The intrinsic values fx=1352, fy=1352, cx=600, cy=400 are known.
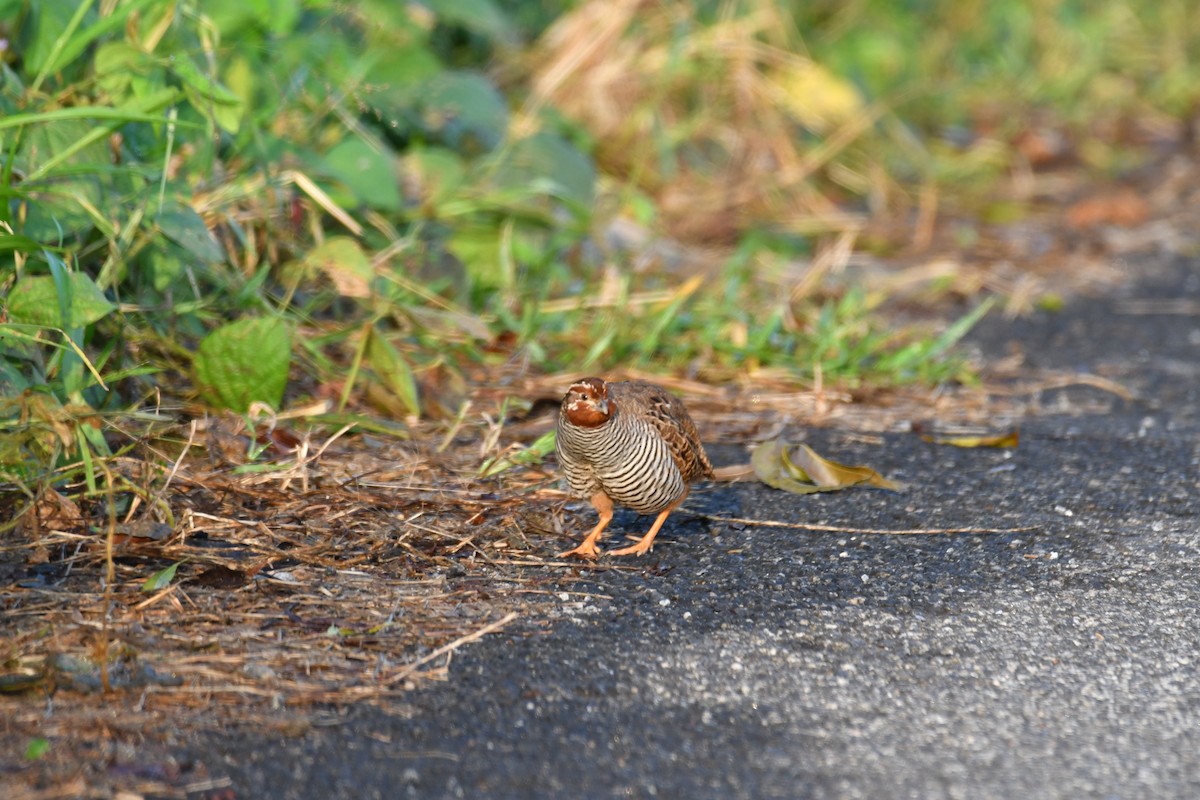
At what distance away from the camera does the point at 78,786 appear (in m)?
2.28

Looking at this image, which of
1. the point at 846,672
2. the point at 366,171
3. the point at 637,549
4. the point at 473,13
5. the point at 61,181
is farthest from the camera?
the point at 473,13

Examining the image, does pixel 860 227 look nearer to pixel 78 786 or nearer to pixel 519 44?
pixel 519 44

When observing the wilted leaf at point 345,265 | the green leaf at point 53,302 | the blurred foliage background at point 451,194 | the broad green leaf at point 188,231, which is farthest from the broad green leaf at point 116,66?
the green leaf at point 53,302

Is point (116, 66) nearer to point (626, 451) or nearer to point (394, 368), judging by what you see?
point (394, 368)

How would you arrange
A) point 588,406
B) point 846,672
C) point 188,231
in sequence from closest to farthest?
point 846,672 < point 588,406 < point 188,231

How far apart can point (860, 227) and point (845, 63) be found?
1.75 metres

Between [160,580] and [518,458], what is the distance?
3.90ft

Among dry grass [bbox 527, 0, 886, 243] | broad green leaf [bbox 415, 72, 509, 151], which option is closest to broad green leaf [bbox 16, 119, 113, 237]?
broad green leaf [bbox 415, 72, 509, 151]

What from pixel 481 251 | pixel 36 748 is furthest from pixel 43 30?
pixel 36 748

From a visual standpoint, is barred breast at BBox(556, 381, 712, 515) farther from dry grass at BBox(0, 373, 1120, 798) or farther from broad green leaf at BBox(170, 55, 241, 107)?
broad green leaf at BBox(170, 55, 241, 107)

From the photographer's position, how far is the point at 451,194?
543cm

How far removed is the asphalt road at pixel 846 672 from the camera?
242cm

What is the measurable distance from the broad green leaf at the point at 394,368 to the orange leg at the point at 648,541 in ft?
3.35

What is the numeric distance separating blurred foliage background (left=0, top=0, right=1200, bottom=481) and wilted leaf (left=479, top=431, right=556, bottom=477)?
0.45 metres
